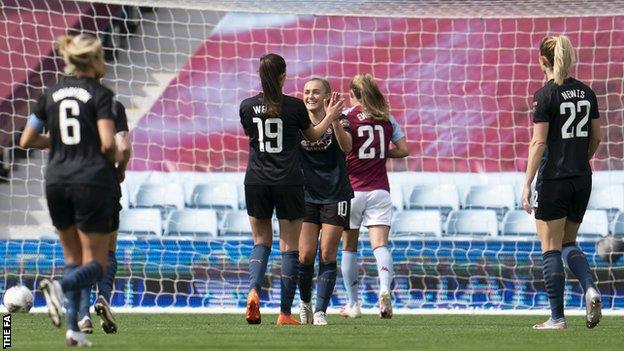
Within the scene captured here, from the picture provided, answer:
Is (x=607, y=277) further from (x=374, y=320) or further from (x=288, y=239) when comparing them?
(x=288, y=239)

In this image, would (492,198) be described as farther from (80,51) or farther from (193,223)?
(80,51)

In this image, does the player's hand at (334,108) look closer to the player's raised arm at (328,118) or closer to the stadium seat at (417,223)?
the player's raised arm at (328,118)

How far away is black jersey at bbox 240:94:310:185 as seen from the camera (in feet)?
28.8

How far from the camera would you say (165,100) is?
1777 cm

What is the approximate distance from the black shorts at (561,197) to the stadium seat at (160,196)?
854cm

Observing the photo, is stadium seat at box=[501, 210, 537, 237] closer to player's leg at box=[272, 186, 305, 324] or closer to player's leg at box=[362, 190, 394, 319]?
player's leg at box=[362, 190, 394, 319]

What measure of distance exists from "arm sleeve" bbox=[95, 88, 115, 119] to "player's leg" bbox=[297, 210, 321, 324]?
2.88m

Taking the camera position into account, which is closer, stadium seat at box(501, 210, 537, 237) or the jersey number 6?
the jersey number 6

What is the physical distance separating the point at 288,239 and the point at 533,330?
66.8 inches

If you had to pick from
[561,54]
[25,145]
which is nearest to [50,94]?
[25,145]

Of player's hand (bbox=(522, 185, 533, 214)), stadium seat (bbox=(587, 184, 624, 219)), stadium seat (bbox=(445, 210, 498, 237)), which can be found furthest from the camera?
stadium seat (bbox=(587, 184, 624, 219))

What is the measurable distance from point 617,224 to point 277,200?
7.99m

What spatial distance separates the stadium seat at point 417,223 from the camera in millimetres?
15664

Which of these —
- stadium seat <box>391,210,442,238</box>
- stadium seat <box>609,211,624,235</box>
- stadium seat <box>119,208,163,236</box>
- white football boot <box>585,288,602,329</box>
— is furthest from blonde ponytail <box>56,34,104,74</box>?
stadium seat <box>609,211,624,235</box>
